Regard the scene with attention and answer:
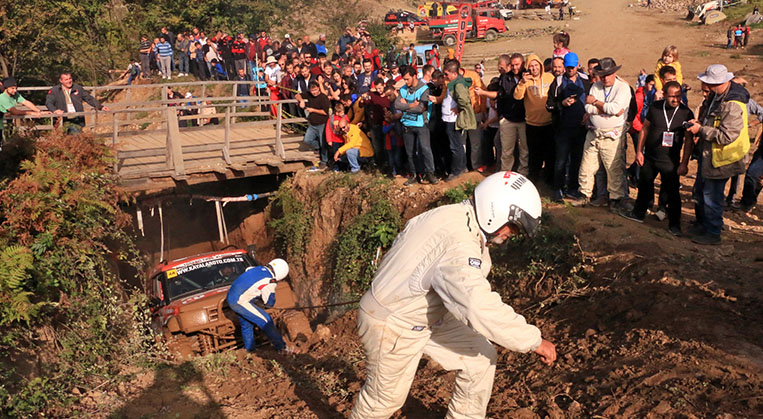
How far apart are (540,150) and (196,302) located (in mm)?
5576

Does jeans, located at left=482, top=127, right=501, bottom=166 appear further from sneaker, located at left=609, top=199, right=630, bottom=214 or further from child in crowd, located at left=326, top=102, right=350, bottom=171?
child in crowd, located at left=326, top=102, right=350, bottom=171

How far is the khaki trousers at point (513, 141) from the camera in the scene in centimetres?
976

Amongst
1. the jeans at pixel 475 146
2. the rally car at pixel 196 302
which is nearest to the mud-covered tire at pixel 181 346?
the rally car at pixel 196 302

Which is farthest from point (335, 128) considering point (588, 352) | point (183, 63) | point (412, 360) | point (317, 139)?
point (183, 63)

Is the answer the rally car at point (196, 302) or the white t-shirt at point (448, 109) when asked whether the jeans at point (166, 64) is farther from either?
the white t-shirt at point (448, 109)

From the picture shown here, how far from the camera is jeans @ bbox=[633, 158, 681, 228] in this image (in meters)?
7.73

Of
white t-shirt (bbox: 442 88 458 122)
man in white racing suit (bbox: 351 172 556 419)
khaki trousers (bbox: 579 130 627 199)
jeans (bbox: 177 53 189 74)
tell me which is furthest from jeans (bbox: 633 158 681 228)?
jeans (bbox: 177 53 189 74)

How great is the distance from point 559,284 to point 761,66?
1724 cm

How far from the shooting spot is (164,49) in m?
23.9

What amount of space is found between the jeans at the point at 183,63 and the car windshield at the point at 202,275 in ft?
53.9

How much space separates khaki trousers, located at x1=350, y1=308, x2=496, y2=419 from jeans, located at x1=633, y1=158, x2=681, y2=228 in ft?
15.3

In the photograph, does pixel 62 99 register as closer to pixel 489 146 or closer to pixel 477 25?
pixel 489 146

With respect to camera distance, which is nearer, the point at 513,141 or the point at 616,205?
the point at 616,205

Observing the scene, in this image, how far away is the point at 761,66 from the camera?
2020 cm
